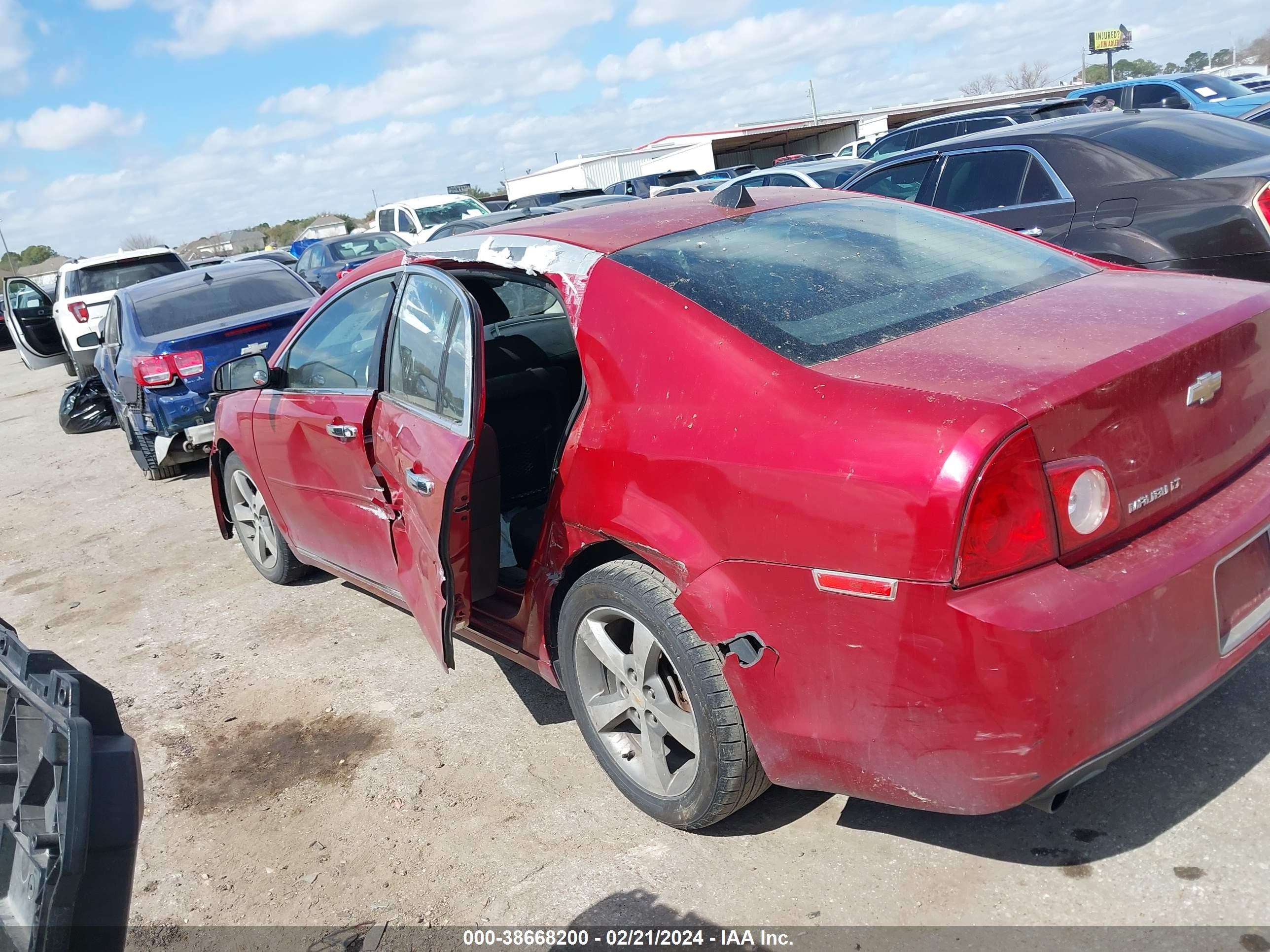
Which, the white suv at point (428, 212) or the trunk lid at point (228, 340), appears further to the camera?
the white suv at point (428, 212)

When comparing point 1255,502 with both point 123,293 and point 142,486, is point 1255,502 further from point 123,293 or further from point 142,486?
point 123,293

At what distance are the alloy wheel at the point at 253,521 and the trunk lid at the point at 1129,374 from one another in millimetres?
3889

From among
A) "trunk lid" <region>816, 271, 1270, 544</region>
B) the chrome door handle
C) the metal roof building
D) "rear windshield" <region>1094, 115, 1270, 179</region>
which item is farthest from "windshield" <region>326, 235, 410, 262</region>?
the metal roof building

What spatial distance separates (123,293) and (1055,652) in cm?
912

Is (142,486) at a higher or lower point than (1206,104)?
lower

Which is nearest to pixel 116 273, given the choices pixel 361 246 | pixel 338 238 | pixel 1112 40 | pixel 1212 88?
pixel 338 238

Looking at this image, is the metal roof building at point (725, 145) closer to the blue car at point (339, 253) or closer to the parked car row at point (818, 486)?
the blue car at point (339, 253)

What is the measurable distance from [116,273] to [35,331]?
280 centimetres

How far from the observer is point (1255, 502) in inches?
98.6

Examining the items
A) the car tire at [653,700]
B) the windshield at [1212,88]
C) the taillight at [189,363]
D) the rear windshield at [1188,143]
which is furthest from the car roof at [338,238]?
the car tire at [653,700]

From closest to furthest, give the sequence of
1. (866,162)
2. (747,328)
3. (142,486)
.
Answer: (747,328) < (142,486) < (866,162)

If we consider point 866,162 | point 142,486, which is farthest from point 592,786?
point 866,162

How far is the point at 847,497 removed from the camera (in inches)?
87.8

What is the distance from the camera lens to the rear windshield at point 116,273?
14828 mm
